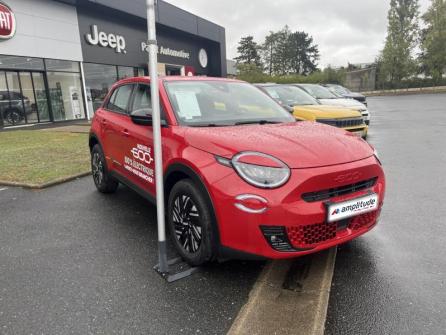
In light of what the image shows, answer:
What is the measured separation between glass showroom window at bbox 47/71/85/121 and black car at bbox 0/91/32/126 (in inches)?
56.0

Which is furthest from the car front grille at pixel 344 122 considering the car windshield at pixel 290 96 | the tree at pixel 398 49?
the tree at pixel 398 49

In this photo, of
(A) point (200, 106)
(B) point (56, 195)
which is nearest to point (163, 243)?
(A) point (200, 106)

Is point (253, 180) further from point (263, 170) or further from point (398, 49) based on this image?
point (398, 49)

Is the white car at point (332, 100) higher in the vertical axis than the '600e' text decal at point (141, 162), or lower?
higher

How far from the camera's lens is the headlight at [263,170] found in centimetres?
235

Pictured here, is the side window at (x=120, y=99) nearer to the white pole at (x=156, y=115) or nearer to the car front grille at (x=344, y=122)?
the white pole at (x=156, y=115)

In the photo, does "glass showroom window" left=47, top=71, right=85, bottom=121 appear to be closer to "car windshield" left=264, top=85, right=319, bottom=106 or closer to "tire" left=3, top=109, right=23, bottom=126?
"tire" left=3, top=109, right=23, bottom=126

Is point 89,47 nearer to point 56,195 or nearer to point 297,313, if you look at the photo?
point 56,195

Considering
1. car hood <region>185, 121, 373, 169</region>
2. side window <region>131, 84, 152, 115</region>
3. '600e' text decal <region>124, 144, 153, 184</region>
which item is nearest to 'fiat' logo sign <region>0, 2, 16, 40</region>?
side window <region>131, 84, 152, 115</region>

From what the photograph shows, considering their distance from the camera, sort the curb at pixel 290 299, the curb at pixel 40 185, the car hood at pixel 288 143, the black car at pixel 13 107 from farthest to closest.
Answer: the black car at pixel 13 107, the curb at pixel 40 185, the car hood at pixel 288 143, the curb at pixel 290 299

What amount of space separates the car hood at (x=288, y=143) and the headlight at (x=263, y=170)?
0.06 m

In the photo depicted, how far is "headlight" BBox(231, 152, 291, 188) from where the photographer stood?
7.72 ft

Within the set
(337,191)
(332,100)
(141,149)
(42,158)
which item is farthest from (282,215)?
(332,100)

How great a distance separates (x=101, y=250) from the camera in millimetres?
3301
